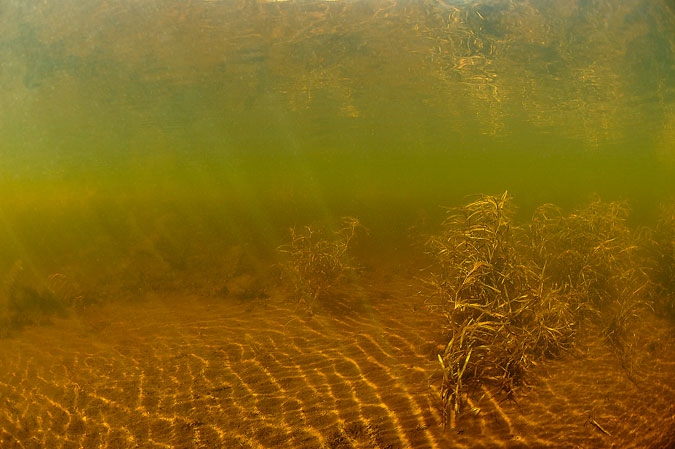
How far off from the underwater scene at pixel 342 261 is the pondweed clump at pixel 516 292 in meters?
0.05

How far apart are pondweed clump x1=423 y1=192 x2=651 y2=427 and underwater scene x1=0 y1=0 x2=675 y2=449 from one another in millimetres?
48

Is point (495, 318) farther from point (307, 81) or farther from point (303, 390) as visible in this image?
point (307, 81)

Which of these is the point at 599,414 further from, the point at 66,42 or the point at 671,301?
the point at 66,42

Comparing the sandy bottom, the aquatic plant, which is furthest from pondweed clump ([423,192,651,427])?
the sandy bottom

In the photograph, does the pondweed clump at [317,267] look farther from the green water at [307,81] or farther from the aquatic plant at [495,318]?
the green water at [307,81]

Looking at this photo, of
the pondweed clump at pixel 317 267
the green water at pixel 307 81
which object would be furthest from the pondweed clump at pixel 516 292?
the green water at pixel 307 81

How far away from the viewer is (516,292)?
4.58 meters

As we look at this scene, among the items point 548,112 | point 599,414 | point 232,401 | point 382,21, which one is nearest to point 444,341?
point 599,414

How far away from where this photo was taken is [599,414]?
3.54 meters

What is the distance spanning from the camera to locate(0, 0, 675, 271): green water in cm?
1305

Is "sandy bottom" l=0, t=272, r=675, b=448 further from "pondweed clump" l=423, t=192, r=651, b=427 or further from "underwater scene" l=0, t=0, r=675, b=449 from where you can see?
"pondweed clump" l=423, t=192, r=651, b=427

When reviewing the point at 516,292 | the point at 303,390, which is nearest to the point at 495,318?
the point at 516,292

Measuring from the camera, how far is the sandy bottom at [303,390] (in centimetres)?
347

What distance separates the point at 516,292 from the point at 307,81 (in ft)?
55.7
